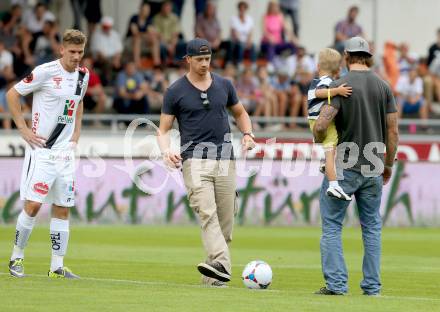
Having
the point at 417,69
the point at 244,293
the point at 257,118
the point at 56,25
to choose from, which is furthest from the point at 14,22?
the point at 244,293

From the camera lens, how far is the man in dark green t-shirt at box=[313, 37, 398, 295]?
11703 mm

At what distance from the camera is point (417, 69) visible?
1171 inches

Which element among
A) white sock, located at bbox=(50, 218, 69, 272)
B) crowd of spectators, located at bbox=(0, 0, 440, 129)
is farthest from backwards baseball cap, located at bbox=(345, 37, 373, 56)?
crowd of spectators, located at bbox=(0, 0, 440, 129)

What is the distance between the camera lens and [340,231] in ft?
38.6

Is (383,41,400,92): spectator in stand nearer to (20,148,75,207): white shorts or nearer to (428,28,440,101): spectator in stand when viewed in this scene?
(428,28,440,101): spectator in stand

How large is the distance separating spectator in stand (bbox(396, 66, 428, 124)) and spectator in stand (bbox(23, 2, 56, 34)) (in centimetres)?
869

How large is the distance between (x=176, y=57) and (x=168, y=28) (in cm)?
88

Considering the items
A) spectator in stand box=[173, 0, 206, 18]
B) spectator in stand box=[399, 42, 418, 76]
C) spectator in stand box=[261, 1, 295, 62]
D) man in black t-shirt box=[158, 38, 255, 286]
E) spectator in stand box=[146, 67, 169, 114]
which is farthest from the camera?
spectator in stand box=[173, 0, 206, 18]

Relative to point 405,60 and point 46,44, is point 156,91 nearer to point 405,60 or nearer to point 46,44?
point 46,44

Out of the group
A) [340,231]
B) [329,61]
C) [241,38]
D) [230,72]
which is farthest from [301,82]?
[340,231]

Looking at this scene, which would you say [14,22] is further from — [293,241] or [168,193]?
[293,241]

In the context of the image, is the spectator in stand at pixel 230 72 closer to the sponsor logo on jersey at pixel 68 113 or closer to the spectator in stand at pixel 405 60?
the spectator in stand at pixel 405 60

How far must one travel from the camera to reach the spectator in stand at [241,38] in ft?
98.5

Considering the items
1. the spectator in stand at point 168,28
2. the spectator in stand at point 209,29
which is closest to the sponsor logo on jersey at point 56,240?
the spectator in stand at point 168,28
